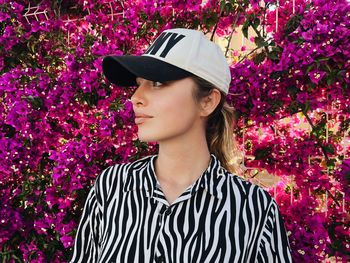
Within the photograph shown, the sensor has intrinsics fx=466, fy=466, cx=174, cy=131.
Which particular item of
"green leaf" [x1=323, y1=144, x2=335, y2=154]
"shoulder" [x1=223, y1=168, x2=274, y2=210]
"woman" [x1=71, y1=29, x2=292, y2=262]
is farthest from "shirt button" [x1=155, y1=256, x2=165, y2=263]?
"green leaf" [x1=323, y1=144, x2=335, y2=154]

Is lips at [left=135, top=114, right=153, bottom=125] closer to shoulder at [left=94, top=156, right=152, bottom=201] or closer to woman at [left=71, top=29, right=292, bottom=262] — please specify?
woman at [left=71, top=29, right=292, bottom=262]

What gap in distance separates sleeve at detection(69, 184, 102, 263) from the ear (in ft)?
1.45

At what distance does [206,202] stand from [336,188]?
31.4 inches

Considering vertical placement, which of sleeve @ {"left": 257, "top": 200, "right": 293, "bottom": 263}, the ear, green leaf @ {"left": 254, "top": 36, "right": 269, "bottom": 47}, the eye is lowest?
sleeve @ {"left": 257, "top": 200, "right": 293, "bottom": 263}

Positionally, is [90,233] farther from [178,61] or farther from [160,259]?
[178,61]

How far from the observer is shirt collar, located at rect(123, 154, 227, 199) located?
142 centimetres

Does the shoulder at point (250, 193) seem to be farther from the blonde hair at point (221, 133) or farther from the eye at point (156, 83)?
the eye at point (156, 83)

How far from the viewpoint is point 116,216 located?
1.43m

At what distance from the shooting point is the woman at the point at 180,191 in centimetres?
135

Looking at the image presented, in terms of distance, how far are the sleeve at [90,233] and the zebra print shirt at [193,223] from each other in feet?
0.06

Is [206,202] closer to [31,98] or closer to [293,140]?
[293,140]

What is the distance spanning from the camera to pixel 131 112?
192 cm

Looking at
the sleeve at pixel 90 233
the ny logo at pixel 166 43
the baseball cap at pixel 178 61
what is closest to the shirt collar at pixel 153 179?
the sleeve at pixel 90 233

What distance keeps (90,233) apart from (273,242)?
1.93 feet
